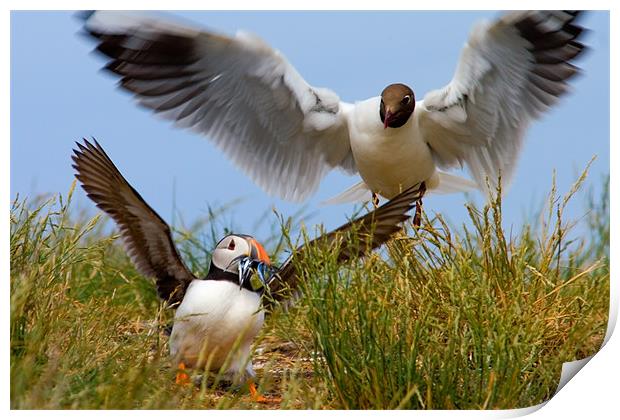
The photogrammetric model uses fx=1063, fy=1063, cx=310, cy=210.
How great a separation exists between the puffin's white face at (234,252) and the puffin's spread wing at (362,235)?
75 mm

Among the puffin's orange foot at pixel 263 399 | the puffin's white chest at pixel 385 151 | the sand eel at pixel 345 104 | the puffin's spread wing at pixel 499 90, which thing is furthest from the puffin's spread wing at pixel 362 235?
the puffin's white chest at pixel 385 151

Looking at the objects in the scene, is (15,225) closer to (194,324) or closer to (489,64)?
(194,324)

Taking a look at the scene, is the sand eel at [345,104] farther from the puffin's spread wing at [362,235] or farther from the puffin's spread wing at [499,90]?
the puffin's spread wing at [362,235]

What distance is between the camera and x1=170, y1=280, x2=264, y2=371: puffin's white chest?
2502mm

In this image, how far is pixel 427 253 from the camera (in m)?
2.79

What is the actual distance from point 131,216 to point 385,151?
1.03 metres

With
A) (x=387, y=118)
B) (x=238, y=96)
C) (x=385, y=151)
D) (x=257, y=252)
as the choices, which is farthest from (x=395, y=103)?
(x=257, y=252)

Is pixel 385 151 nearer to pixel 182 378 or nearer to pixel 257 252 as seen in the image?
pixel 257 252

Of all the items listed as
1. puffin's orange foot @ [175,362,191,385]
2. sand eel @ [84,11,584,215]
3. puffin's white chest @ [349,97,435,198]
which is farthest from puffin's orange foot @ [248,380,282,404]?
puffin's white chest @ [349,97,435,198]

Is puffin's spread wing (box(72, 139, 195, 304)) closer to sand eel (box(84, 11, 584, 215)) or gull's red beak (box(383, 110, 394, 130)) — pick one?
sand eel (box(84, 11, 584, 215))

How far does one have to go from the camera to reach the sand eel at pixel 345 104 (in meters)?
2.90

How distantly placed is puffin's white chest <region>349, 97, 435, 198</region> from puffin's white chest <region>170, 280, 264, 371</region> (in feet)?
3.04

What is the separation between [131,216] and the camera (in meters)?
2.61
